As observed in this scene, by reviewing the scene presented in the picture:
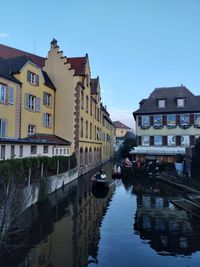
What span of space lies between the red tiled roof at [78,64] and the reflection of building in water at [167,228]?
982 inches

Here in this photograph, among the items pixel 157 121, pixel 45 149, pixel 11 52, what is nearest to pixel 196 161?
pixel 45 149

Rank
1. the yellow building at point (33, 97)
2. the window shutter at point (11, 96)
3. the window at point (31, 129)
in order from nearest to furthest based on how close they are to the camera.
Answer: the window shutter at point (11, 96) → the yellow building at point (33, 97) → the window at point (31, 129)

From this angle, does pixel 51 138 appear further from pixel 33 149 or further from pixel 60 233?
pixel 60 233

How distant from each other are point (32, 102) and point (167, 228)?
24731 millimetres

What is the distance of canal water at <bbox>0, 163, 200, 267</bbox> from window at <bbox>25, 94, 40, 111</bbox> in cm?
1355

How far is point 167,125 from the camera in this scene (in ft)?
163

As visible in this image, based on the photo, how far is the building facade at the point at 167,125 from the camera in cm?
4866

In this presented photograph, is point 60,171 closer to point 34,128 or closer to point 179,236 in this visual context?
point 34,128

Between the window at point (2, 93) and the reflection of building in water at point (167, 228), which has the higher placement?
the window at point (2, 93)

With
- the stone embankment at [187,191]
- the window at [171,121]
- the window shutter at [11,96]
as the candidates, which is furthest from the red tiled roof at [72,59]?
the stone embankment at [187,191]

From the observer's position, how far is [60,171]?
32.3 m

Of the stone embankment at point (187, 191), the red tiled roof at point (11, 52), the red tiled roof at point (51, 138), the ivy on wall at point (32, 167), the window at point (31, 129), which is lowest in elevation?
the stone embankment at point (187, 191)

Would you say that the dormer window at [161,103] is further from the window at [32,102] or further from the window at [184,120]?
the window at [32,102]

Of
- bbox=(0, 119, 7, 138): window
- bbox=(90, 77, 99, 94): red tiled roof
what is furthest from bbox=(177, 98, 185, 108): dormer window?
bbox=(0, 119, 7, 138): window
